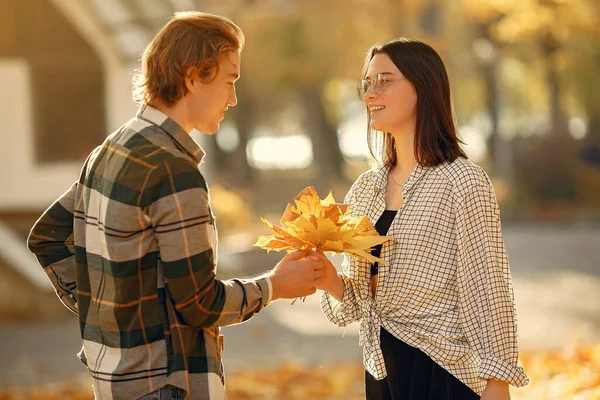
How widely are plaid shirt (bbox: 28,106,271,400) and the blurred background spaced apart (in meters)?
1.50

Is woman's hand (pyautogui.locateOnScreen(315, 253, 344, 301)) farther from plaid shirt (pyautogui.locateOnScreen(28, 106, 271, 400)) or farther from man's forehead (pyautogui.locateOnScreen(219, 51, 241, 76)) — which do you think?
man's forehead (pyautogui.locateOnScreen(219, 51, 241, 76))

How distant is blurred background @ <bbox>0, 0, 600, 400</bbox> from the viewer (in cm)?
870

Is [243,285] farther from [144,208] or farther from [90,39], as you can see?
[90,39]

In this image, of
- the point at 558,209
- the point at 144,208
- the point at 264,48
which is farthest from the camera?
the point at 264,48

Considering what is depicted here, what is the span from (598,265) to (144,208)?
507 inches

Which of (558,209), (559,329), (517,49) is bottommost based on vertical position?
(558,209)

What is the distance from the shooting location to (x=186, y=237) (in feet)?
9.05

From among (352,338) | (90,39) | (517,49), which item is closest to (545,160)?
(517,49)

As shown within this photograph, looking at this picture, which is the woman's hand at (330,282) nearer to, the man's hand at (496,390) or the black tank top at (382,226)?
the black tank top at (382,226)

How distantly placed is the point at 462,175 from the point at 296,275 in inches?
26.9

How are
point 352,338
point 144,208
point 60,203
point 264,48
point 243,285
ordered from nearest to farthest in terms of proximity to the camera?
1. point 144,208
2. point 243,285
3. point 60,203
4. point 352,338
5. point 264,48

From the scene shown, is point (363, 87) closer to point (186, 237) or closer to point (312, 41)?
point (186, 237)

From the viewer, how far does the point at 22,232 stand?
1369 centimetres

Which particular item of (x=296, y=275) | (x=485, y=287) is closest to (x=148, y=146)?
(x=296, y=275)
